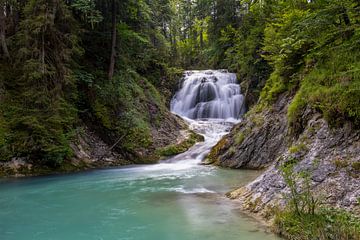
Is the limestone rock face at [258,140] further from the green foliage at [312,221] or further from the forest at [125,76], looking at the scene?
the green foliage at [312,221]

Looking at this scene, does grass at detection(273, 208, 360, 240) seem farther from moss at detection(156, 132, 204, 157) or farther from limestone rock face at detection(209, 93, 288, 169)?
moss at detection(156, 132, 204, 157)

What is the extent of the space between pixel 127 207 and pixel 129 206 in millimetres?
100

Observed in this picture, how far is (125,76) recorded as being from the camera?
769 inches

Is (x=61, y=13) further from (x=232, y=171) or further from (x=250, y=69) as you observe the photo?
(x=250, y=69)

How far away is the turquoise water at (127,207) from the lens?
18.7 feet

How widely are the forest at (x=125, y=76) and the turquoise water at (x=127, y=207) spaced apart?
1.97 m

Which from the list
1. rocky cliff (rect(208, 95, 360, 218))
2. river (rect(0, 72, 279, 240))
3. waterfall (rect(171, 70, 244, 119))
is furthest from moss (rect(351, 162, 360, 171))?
waterfall (rect(171, 70, 244, 119))

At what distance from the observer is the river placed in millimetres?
5703

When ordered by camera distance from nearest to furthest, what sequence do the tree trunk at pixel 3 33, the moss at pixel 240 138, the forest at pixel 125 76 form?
the forest at pixel 125 76
the moss at pixel 240 138
the tree trunk at pixel 3 33

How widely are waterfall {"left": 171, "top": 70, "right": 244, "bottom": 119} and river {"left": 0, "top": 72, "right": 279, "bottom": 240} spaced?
29.9ft

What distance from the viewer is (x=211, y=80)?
24.6m

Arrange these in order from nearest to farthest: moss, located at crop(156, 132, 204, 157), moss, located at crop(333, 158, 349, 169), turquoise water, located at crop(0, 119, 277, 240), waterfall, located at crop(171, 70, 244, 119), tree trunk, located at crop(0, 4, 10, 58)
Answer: moss, located at crop(333, 158, 349, 169)
turquoise water, located at crop(0, 119, 277, 240)
tree trunk, located at crop(0, 4, 10, 58)
moss, located at crop(156, 132, 204, 157)
waterfall, located at crop(171, 70, 244, 119)

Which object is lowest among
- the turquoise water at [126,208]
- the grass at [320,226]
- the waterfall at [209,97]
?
the turquoise water at [126,208]

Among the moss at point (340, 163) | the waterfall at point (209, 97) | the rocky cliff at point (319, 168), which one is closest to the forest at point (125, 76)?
the moss at point (340, 163)
